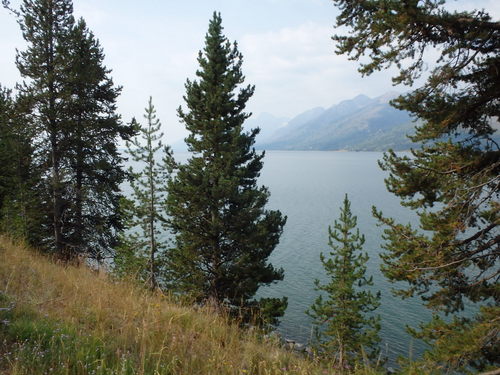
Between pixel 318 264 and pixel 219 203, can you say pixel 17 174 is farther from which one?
pixel 318 264

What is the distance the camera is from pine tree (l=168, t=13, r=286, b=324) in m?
14.8

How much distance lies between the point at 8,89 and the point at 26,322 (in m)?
23.4

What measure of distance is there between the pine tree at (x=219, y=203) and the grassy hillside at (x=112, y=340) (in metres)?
9.77

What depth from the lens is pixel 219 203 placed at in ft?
48.8

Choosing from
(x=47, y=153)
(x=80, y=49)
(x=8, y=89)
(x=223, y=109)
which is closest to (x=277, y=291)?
(x=223, y=109)

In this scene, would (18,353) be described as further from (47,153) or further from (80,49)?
(80,49)

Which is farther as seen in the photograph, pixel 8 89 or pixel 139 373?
pixel 8 89

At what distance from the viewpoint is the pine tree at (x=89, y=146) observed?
49.4ft

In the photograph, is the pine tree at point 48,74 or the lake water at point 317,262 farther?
the lake water at point 317,262

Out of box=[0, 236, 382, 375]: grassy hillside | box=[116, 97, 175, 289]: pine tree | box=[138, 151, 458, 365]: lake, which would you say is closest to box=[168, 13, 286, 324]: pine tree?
box=[116, 97, 175, 289]: pine tree

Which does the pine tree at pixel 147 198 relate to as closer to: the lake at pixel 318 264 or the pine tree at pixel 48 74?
the pine tree at pixel 48 74

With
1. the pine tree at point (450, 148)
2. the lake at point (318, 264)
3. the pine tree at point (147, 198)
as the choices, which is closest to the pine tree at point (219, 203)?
the pine tree at point (147, 198)

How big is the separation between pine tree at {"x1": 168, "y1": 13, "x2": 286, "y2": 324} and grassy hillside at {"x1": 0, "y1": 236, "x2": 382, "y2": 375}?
32.0ft

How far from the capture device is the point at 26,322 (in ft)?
11.1
